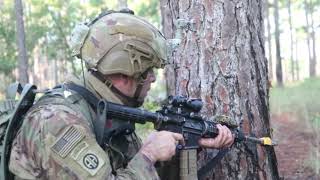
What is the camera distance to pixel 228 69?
3018mm

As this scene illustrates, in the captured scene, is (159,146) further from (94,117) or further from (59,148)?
(59,148)

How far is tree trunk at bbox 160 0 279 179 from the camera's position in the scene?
119 inches

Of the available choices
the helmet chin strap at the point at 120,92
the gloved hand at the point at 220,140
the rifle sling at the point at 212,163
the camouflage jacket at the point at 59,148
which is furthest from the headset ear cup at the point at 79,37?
the rifle sling at the point at 212,163

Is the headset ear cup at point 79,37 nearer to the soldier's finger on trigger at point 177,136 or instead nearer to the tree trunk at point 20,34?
the soldier's finger on trigger at point 177,136

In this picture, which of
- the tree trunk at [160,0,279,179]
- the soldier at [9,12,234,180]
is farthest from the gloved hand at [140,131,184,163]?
the tree trunk at [160,0,279,179]

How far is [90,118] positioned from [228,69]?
1119mm

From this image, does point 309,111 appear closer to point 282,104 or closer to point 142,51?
point 282,104

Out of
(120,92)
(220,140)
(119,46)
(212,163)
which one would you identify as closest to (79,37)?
(119,46)

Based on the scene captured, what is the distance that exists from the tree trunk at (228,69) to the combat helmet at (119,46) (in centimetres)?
66

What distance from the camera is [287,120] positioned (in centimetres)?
1216

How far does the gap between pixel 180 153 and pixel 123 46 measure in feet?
2.20

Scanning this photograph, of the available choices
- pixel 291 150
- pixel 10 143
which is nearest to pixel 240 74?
pixel 10 143

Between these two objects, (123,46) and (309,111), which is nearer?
(123,46)

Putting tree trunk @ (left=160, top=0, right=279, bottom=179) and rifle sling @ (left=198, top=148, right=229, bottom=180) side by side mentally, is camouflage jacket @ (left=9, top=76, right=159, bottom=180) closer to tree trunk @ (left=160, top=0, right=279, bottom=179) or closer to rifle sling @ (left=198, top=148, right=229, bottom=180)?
rifle sling @ (left=198, top=148, right=229, bottom=180)
